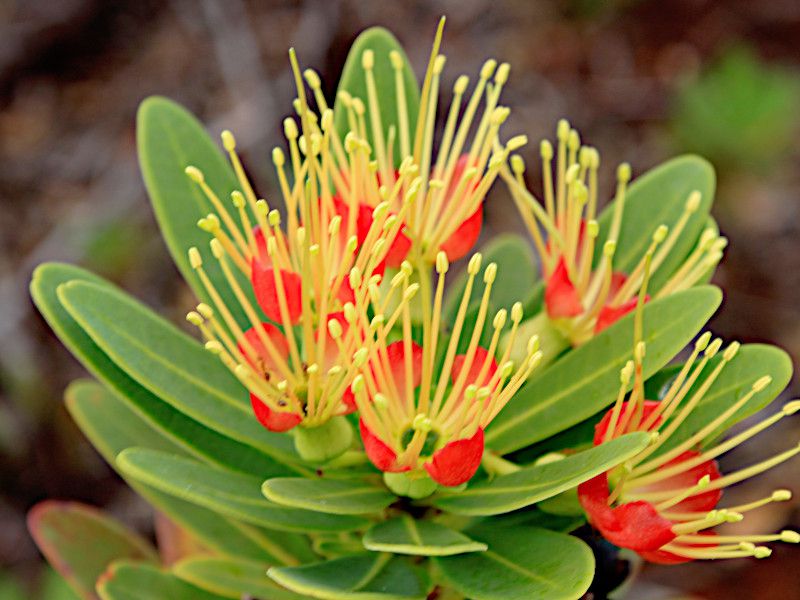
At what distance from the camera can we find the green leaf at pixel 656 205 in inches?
55.2

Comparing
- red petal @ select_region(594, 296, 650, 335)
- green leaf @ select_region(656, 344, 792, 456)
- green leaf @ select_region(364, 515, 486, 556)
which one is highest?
red petal @ select_region(594, 296, 650, 335)

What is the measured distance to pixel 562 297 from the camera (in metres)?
1.25

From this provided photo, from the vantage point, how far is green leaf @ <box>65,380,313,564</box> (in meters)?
1.43

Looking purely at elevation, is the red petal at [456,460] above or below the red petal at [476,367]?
below

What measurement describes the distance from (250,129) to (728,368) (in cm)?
244

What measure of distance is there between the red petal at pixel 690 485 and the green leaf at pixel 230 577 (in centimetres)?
48

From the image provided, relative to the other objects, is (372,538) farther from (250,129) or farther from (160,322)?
(250,129)

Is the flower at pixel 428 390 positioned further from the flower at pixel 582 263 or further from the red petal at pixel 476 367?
the flower at pixel 582 263

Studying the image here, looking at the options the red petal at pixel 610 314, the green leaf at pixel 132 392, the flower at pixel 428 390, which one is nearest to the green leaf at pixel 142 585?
the green leaf at pixel 132 392

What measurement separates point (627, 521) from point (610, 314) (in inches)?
12.1

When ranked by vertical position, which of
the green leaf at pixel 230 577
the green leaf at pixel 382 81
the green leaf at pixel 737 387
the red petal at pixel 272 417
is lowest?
the green leaf at pixel 230 577

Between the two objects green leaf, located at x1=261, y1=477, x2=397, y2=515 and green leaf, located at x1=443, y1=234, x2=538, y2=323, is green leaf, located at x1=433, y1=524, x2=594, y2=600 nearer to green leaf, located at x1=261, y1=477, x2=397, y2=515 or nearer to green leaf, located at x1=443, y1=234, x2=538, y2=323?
green leaf, located at x1=261, y1=477, x2=397, y2=515

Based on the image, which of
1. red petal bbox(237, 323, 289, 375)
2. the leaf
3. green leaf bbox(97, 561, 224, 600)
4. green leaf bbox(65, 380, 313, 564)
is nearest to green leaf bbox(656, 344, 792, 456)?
red petal bbox(237, 323, 289, 375)

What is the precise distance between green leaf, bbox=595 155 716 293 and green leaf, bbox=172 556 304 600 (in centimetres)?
66
